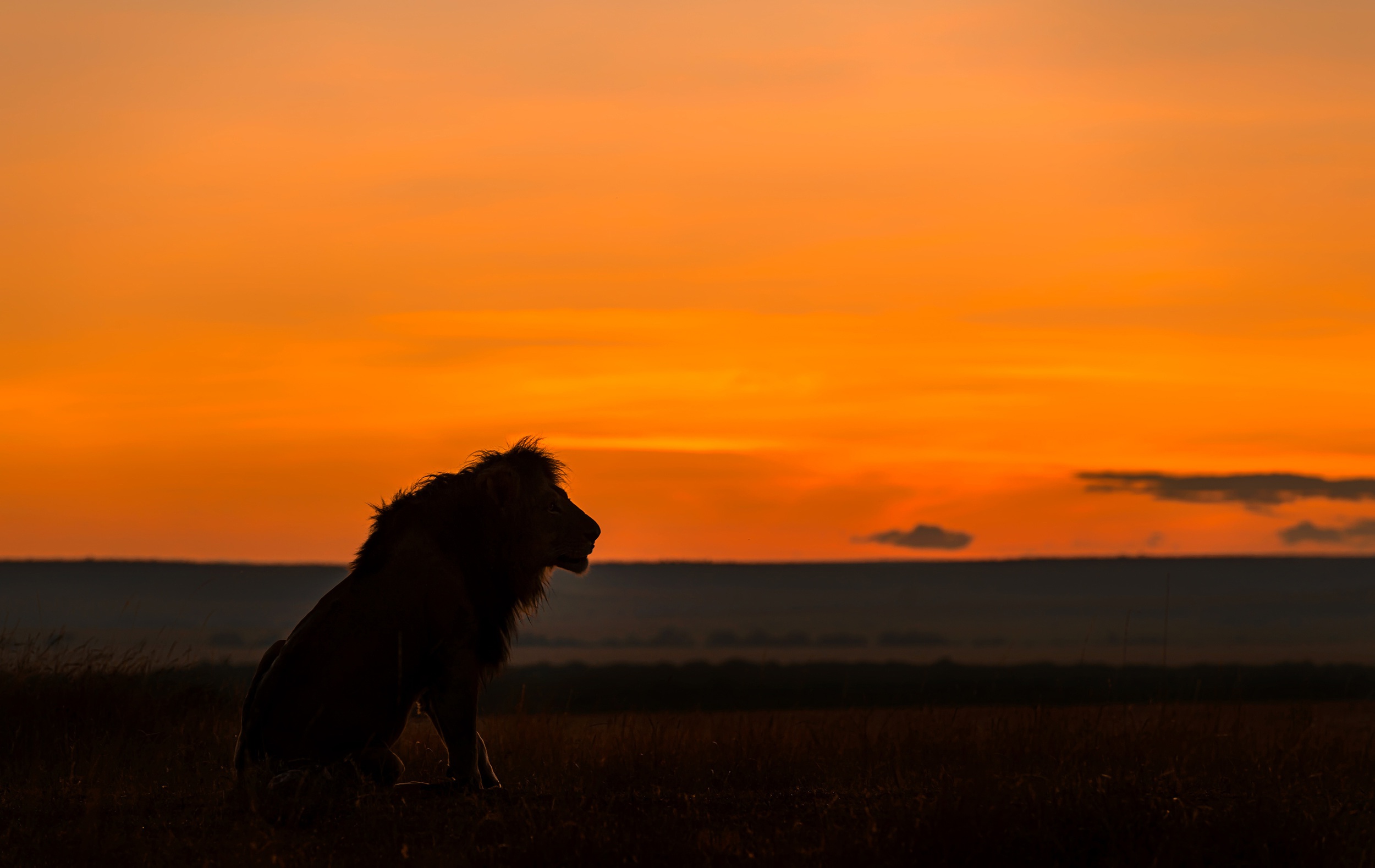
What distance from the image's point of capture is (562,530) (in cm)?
952

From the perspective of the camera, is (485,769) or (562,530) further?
(562,530)

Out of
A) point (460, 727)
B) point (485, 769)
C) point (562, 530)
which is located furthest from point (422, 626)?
point (562, 530)

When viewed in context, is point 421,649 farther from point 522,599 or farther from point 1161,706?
point 1161,706

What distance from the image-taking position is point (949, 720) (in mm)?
11773

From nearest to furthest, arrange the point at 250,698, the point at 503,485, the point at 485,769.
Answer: the point at 250,698
the point at 485,769
the point at 503,485

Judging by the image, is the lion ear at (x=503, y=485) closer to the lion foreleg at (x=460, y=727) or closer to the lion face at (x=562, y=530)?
the lion face at (x=562, y=530)

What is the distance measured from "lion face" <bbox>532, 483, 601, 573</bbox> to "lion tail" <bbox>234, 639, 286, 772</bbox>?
191 cm

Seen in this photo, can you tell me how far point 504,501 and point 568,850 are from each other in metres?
3.25

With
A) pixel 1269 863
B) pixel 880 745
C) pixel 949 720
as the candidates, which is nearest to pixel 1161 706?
pixel 949 720

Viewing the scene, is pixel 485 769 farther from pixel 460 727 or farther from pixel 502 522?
pixel 502 522

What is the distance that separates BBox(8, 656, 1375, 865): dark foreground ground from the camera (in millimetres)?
6703

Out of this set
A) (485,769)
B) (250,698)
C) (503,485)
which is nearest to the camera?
(250,698)

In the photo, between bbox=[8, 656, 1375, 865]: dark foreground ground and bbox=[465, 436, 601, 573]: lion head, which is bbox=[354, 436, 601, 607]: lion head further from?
bbox=[8, 656, 1375, 865]: dark foreground ground

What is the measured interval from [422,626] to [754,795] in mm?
2395
